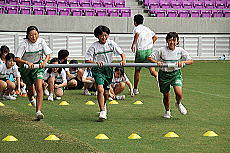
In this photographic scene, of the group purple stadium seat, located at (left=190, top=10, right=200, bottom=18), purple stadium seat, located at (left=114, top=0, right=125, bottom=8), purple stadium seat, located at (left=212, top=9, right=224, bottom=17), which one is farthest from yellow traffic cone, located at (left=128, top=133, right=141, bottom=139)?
purple stadium seat, located at (left=212, top=9, right=224, bottom=17)

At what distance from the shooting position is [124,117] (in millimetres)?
11305

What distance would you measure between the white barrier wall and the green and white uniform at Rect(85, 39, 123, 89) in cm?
2486

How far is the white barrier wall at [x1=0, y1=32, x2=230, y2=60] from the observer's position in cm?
3588

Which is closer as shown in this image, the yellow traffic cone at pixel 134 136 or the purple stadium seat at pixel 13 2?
the yellow traffic cone at pixel 134 136

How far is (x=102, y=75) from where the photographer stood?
1116 centimetres

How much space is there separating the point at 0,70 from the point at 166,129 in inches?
232

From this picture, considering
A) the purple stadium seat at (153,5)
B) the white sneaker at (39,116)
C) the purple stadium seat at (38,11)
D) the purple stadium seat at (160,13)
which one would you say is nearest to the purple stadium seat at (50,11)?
the purple stadium seat at (38,11)

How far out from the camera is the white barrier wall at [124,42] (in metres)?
35.9

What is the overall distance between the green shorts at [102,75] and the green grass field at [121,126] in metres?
0.66

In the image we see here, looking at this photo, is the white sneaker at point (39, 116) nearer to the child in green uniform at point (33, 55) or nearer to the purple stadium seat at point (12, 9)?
the child in green uniform at point (33, 55)

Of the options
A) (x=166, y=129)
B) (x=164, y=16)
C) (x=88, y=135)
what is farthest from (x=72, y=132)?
(x=164, y=16)

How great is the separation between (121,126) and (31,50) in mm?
2264

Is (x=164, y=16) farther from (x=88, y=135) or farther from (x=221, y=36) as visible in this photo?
(x=88, y=135)

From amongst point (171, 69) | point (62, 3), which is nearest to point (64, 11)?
point (62, 3)
